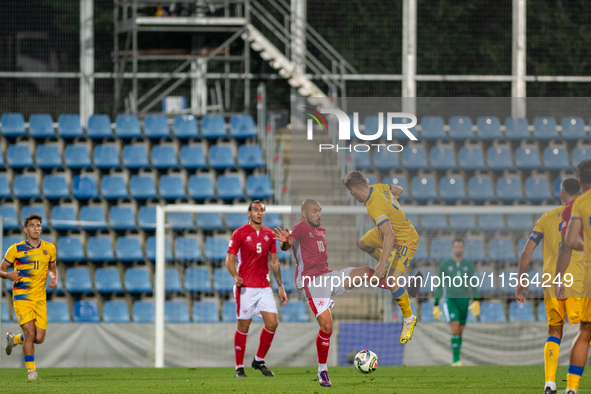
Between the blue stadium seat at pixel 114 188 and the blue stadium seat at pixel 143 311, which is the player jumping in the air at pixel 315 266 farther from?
the blue stadium seat at pixel 114 188

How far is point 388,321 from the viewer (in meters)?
12.3

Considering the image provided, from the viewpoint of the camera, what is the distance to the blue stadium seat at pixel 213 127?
15.7 m

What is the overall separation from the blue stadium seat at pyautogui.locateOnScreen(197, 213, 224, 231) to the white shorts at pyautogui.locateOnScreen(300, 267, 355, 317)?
17.5 feet

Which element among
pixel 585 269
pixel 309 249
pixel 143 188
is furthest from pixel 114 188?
pixel 585 269

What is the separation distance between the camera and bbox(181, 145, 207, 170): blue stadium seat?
15359 millimetres

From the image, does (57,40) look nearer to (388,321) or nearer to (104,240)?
(104,240)

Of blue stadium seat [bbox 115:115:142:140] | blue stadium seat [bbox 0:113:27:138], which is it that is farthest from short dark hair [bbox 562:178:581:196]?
blue stadium seat [bbox 0:113:27:138]

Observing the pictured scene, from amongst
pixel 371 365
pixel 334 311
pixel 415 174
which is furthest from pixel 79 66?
pixel 371 365

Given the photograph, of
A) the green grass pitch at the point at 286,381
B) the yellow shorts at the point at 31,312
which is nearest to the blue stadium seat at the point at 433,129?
the green grass pitch at the point at 286,381

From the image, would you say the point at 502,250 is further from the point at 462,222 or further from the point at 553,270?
the point at 553,270

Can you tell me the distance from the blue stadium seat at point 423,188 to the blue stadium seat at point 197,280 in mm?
4340

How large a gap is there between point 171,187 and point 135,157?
0.95 meters

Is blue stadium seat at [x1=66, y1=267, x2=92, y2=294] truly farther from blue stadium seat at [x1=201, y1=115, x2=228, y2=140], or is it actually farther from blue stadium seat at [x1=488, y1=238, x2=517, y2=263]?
blue stadium seat at [x1=488, y1=238, x2=517, y2=263]

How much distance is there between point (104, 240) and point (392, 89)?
22.1 ft
